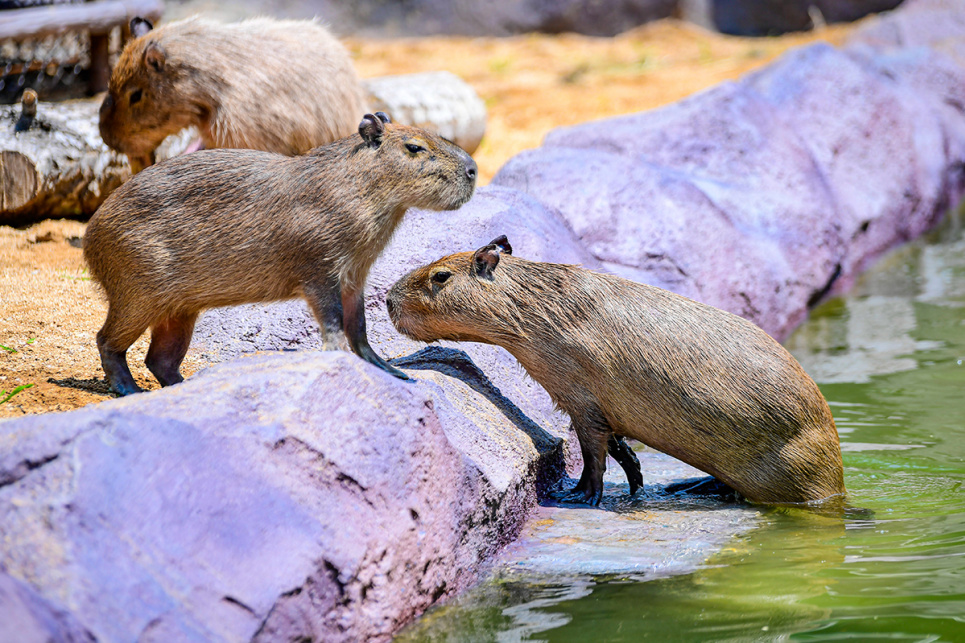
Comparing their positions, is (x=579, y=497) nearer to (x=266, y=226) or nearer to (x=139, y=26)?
(x=266, y=226)

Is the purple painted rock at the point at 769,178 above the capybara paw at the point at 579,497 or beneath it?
above

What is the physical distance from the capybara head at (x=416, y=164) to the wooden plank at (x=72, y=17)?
15.0ft

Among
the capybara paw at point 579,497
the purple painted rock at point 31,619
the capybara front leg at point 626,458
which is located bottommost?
the capybara paw at point 579,497

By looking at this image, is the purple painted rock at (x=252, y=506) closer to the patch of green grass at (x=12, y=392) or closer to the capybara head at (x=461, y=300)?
the capybara head at (x=461, y=300)

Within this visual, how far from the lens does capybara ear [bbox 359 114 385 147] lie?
387 cm

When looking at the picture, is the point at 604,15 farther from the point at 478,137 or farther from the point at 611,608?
the point at 611,608

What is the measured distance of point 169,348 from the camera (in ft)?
13.7

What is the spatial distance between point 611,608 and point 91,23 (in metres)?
6.72

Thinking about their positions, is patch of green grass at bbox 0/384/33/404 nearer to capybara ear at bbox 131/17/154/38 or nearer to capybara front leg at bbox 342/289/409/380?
capybara front leg at bbox 342/289/409/380

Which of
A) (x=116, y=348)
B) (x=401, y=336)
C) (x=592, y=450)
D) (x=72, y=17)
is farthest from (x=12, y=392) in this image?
(x=72, y=17)

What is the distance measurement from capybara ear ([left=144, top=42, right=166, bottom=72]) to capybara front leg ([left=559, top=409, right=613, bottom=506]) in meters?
3.16

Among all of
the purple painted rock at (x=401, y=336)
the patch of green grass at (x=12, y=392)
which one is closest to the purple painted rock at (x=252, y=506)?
the purple painted rock at (x=401, y=336)

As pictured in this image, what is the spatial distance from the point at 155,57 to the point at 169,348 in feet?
6.99

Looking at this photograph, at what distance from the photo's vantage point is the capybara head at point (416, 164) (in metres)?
3.87
